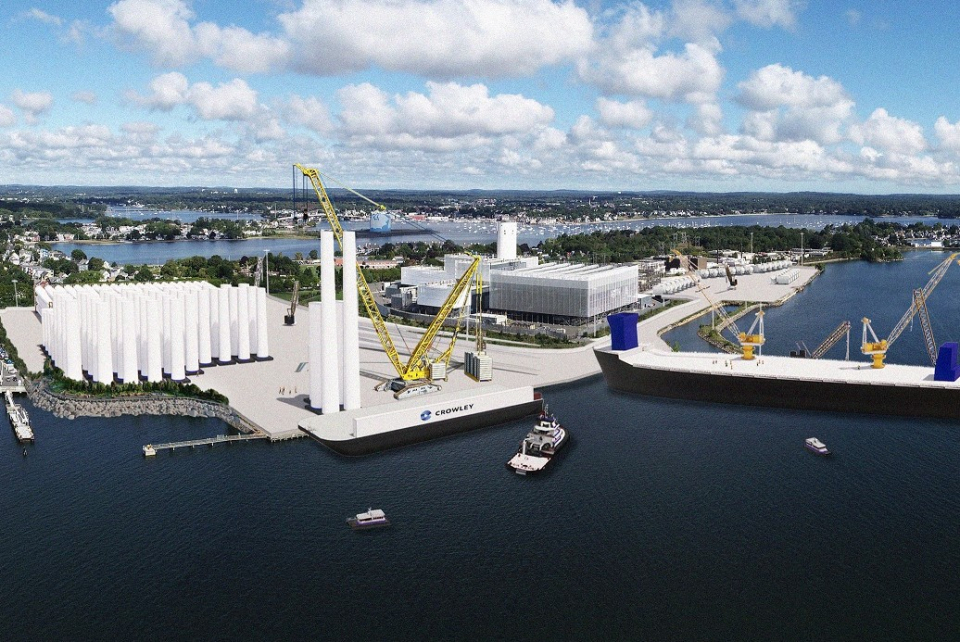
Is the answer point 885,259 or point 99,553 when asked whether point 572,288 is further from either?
point 885,259

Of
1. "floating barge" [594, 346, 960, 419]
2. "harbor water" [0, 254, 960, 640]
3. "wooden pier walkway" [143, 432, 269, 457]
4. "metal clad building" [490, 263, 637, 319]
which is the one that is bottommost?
"harbor water" [0, 254, 960, 640]

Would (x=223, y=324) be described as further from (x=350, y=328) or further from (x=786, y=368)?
(x=786, y=368)

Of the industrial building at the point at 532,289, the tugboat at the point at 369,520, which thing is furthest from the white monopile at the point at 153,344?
the industrial building at the point at 532,289

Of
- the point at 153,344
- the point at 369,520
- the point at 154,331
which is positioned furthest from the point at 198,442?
the point at 369,520

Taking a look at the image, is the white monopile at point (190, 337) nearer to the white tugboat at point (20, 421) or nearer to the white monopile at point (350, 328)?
the white tugboat at point (20, 421)

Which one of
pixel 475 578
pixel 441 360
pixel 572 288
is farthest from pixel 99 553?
pixel 572 288

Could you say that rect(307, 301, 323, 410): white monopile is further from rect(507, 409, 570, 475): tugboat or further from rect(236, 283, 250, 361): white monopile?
rect(236, 283, 250, 361): white monopile

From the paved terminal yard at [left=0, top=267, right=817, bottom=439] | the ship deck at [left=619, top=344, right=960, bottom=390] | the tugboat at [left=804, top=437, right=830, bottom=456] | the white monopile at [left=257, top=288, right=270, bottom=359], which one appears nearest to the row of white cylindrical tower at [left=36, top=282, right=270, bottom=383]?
the white monopile at [left=257, top=288, right=270, bottom=359]
